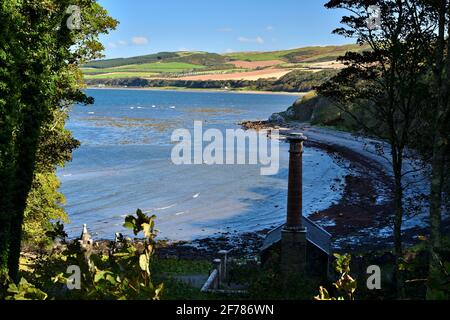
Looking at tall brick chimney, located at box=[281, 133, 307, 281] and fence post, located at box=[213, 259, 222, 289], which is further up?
tall brick chimney, located at box=[281, 133, 307, 281]

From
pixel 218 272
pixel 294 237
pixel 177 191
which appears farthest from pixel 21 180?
pixel 177 191

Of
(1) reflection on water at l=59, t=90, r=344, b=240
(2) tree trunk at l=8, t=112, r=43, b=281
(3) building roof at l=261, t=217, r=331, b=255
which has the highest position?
(2) tree trunk at l=8, t=112, r=43, b=281

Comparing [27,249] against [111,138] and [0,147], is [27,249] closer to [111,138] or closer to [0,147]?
[0,147]

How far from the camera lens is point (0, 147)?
1445 centimetres

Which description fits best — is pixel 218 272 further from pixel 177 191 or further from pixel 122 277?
pixel 177 191

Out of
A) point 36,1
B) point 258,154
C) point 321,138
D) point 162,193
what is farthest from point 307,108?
Answer: point 36,1

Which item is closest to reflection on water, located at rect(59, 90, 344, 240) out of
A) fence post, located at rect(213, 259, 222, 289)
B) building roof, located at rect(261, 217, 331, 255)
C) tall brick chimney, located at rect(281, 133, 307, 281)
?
building roof, located at rect(261, 217, 331, 255)

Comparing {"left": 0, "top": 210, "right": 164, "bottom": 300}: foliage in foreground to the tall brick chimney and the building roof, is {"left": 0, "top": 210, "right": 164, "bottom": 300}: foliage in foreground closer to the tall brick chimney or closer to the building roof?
the tall brick chimney

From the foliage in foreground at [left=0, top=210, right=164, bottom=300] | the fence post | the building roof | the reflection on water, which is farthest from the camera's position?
the reflection on water

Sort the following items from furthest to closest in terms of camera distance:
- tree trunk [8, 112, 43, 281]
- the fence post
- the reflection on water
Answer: the reflection on water, the fence post, tree trunk [8, 112, 43, 281]

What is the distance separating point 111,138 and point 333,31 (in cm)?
8520

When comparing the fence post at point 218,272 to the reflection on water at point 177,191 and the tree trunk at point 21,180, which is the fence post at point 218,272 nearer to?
the tree trunk at point 21,180

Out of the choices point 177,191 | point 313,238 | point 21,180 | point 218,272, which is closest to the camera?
point 21,180

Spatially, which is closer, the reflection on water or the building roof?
the building roof
